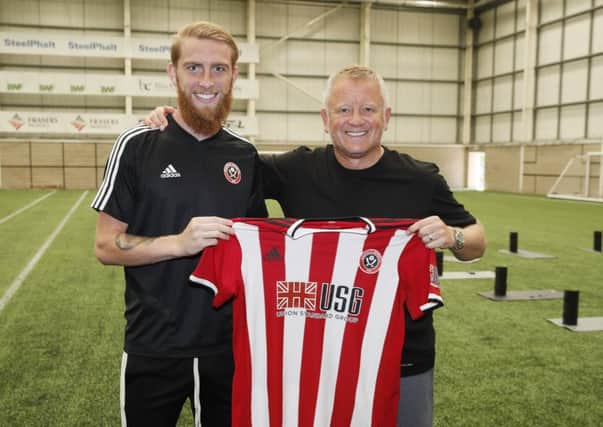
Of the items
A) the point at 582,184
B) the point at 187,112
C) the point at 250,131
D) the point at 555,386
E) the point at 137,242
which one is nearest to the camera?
the point at 137,242

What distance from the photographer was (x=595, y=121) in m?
22.8

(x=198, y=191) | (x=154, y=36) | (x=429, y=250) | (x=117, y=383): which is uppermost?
(x=154, y=36)

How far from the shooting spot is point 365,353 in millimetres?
2521

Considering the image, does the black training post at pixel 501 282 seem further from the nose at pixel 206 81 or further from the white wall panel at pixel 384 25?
the white wall panel at pixel 384 25

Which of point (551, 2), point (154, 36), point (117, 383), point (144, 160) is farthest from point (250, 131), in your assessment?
point (144, 160)

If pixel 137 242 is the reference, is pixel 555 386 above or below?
below

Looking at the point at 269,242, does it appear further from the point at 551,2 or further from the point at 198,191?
the point at 551,2

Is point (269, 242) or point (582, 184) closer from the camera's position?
point (269, 242)

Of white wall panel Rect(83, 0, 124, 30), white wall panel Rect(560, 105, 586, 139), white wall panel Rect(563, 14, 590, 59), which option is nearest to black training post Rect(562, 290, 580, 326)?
white wall panel Rect(560, 105, 586, 139)

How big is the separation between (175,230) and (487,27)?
29.8 meters

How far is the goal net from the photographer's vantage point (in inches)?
872

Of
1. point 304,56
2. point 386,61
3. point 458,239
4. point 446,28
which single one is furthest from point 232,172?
point 446,28

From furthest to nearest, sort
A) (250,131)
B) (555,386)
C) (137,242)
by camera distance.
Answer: (250,131)
(555,386)
(137,242)

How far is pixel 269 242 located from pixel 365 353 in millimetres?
656
